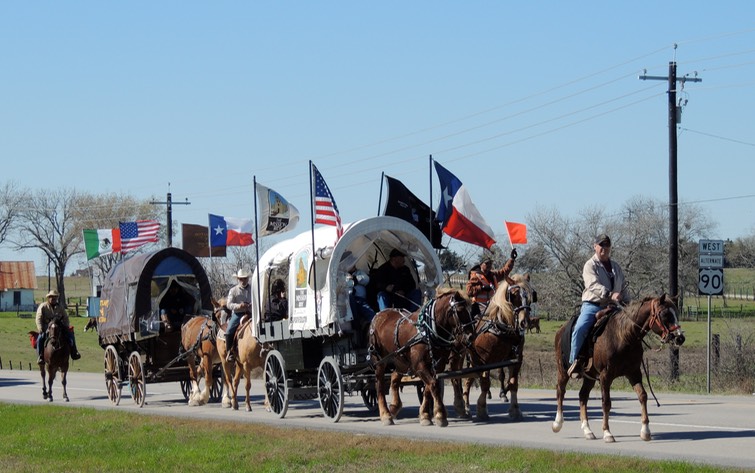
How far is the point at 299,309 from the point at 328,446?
17.9 feet

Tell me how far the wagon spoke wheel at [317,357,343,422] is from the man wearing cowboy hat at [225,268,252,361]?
12.7 ft

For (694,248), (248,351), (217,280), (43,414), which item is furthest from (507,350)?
(694,248)

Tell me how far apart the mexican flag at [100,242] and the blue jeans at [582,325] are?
28292 millimetres

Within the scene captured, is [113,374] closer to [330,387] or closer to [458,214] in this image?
[330,387]

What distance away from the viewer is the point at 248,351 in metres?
23.7

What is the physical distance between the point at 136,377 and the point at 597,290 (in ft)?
45.1

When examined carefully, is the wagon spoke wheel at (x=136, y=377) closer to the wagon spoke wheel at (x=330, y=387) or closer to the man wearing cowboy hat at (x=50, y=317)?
the man wearing cowboy hat at (x=50, y=317)

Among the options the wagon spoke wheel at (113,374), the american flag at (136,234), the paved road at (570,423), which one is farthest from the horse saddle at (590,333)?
the american flag at (136,234)

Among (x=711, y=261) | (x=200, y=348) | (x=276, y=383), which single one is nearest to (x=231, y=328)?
(x=200, y=348)

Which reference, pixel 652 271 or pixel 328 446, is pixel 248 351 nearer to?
pixel 328 446

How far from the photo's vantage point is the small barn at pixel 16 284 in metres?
128

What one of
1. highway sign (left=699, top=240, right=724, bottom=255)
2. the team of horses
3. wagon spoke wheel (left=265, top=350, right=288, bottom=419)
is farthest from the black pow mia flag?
highway sign (left=699, top=240, right=724, bottom=255)

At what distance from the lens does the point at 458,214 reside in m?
22.6

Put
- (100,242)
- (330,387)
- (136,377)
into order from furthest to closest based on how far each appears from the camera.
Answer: (100,242) < (136,377) < (330,387)
